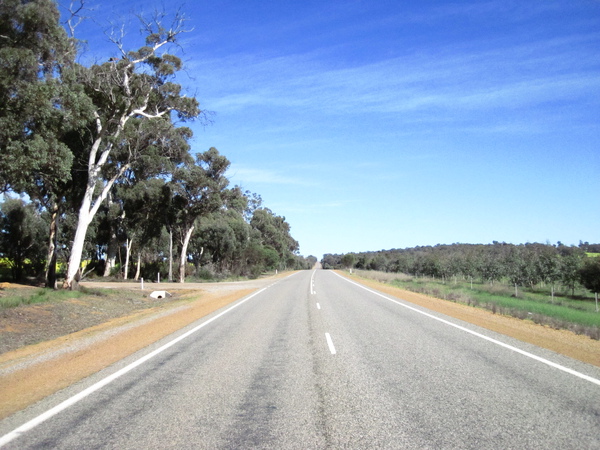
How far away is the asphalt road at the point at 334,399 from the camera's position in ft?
15.1

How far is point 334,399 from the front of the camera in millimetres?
5891

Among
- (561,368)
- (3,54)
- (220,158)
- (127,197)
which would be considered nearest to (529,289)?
(220,158)

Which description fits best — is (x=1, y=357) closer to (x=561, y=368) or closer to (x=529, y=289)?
(x=561, y=368)

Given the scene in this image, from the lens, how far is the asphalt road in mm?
4590

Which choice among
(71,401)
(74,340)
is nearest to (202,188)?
(74,340)

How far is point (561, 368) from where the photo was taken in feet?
25.1

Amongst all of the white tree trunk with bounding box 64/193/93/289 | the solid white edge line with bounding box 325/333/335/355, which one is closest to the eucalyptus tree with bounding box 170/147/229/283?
the white tree trunk with bounding box 64/193/93/289

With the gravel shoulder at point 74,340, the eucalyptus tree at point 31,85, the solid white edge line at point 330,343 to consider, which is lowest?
the gravel shoulder at point 74,340

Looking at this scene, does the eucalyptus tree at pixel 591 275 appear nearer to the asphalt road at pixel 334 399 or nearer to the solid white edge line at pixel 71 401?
the asphalt road at pixel 334 399

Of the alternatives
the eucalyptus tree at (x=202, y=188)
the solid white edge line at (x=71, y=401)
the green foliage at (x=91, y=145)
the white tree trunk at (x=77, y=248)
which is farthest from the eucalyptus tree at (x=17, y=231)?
the solid white edge line at (x=71, y=401)

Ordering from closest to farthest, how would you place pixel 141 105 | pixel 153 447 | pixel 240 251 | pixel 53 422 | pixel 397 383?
pixel 153 447 < pixel 53 422 < pixel 397 383 < pixel 141 105 < pixel 240 251

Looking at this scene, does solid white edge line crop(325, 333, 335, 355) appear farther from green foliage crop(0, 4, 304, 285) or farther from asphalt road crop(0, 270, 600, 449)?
green foliage crop(0, 4, 304, 285)

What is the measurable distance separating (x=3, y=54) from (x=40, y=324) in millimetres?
7935

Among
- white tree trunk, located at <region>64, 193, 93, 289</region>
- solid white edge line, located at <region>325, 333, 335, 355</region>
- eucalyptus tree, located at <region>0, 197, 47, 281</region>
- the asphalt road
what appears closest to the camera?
the asphalt road
